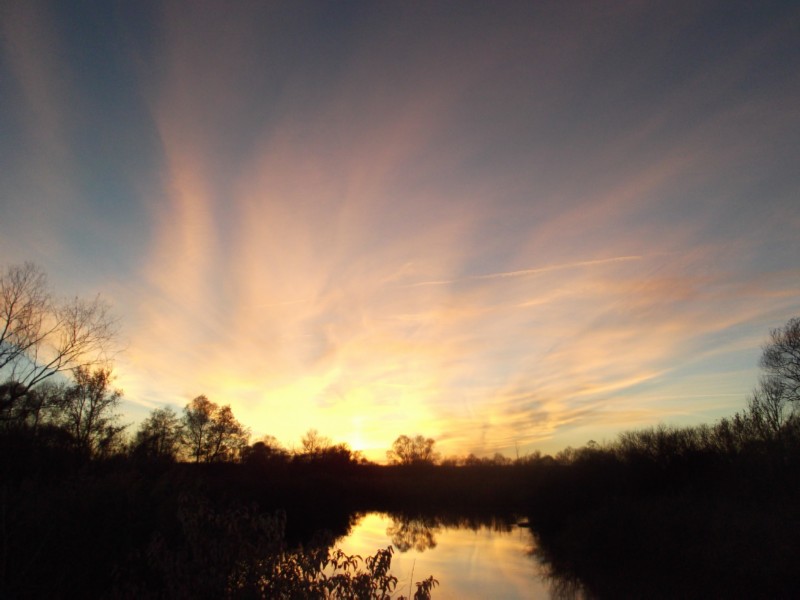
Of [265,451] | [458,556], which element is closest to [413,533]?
[458,556]

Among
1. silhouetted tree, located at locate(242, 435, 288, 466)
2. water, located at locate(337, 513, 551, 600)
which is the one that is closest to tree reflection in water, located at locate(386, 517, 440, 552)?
water, located at locate(337, 513, 551, 600)

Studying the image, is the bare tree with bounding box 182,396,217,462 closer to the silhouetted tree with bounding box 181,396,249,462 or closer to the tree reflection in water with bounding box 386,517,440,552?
the silhouetted tree with bounding box 181,396,249,462

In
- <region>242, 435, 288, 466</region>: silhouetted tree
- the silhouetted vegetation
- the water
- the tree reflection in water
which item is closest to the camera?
the silhouetted vegetation

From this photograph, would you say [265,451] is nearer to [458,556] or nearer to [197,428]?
[197,428]

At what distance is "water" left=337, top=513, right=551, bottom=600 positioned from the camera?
22.6 metres

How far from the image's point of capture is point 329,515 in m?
49.9

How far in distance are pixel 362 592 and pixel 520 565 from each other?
23229 millimetres

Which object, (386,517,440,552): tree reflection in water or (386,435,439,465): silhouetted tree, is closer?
(386,517,440,552): tree reflection in water

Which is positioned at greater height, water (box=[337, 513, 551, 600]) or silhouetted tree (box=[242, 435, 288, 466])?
silhouetted tree (box=[242, 435, 288, 466])

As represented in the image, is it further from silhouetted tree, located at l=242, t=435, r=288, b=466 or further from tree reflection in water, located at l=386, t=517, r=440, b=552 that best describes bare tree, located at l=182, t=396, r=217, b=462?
tree reflection in water, located at l=386, t=517, r=440, b=552

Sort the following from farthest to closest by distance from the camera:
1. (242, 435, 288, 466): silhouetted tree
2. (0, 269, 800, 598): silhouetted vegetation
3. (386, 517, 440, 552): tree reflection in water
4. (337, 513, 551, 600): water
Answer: (242, 435, 288, 466): silhouetted tree < (386, 517, 440, 552): tree reflection in water < (337, 513, 551, 600): water < (0, 269, 800, 598): silhouetted vegetation

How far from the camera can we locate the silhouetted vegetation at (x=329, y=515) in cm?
955

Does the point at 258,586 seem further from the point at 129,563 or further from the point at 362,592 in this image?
the point at 129,563

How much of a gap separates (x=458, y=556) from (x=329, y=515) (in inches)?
887
